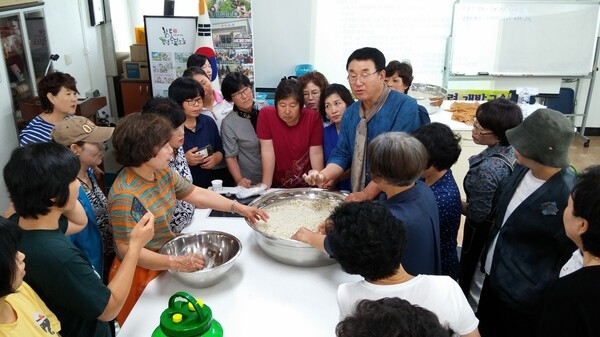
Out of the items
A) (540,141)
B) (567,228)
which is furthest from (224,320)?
(540,141)

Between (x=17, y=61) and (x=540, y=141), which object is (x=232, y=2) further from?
(x=540, y=141)

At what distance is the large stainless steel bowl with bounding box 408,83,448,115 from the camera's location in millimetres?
4500

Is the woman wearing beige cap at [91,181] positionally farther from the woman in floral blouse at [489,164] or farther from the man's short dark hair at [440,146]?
the woman in floral blouse at [489,164]

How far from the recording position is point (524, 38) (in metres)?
5.62

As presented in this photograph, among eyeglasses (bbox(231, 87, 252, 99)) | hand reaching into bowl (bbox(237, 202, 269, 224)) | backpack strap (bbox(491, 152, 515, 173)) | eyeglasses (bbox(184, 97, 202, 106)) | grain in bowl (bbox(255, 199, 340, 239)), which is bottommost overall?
grain in bowl (bbox(255, 199, 340, 239))

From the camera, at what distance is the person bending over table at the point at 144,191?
1.69 meters

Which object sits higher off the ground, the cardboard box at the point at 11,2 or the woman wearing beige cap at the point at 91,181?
the cardboard box at the point at 11,2

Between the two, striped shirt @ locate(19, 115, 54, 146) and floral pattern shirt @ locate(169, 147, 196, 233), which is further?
striped shirt @ locate(19, 115, 54, 146)

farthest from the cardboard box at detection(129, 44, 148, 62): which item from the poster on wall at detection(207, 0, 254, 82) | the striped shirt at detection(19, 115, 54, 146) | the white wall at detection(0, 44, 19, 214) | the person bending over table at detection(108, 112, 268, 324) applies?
the person bending over table at detection(108, 112, 268, 324)

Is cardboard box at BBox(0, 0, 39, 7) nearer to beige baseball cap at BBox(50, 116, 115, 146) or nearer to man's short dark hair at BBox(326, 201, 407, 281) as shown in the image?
beige baseball cap at BBox(50, 116, 115, 146)

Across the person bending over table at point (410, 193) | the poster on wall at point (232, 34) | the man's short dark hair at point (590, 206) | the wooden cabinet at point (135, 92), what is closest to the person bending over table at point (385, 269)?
the person bending over table at point (410, 193)

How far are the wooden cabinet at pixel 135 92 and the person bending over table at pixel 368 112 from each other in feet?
12.2

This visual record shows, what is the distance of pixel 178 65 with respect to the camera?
16.8ft

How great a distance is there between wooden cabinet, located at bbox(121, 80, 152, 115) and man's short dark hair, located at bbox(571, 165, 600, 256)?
4.91m
